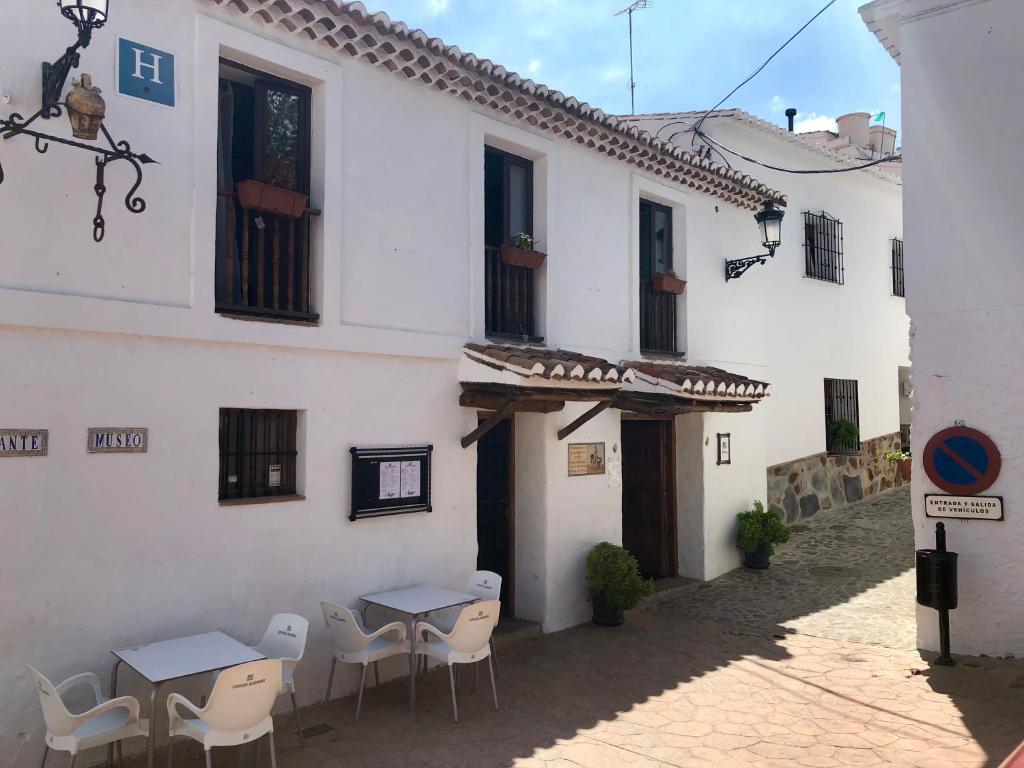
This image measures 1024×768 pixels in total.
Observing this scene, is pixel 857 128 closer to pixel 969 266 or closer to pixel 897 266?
pixel 897 266

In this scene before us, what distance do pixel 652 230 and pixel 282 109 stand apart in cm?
535

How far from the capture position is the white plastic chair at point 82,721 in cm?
428

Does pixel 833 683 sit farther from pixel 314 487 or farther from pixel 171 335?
pixel 171 335

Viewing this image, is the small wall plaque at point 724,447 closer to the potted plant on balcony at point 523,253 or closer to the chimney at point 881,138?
the potted plant on balcony at point 523,253

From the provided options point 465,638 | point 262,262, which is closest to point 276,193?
point 262,262

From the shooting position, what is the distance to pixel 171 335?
5.48 metres

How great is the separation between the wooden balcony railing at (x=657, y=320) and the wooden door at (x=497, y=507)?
2594 millimetres

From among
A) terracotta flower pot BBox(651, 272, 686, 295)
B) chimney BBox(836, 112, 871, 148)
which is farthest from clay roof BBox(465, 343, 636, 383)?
chimney BBox(836, 112, 871, 148)

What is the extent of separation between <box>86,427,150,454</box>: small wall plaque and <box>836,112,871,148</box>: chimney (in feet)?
56.2

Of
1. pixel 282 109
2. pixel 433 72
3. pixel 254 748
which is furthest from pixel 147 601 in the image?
pixel 433 72

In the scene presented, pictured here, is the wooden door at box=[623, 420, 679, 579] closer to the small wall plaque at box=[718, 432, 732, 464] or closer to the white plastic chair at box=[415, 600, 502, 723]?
the small wall plaque at box=[718, 432, 732, 464]

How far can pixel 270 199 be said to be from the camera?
6141mm

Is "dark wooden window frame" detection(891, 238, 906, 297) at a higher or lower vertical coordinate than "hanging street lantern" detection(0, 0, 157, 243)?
higher

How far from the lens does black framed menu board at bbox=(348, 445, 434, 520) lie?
661cm
